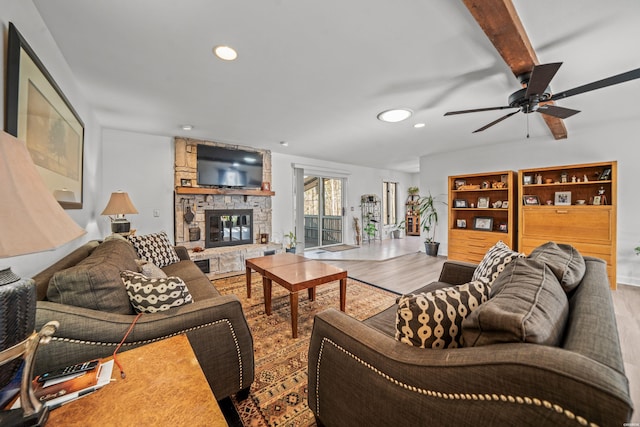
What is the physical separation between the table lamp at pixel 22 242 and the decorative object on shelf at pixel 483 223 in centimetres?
541

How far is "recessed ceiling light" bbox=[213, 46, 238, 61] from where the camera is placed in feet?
5.90

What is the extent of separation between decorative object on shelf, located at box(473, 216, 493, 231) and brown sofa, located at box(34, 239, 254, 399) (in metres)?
4.73

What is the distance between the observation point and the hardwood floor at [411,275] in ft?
6.29

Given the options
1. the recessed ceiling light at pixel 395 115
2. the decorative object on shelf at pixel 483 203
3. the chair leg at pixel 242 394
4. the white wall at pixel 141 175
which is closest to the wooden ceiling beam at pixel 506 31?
the recessed ceiling light at pixel 395 115

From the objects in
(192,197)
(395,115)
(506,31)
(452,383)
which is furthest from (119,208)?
(506,31)

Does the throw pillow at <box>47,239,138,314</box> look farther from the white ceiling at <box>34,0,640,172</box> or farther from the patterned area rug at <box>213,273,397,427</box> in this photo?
the white ceiling at <box>34,0,640,172</box>

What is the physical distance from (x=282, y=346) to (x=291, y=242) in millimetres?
3493

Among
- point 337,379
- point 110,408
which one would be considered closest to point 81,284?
point 110,408

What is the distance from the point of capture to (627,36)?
5.47 feet

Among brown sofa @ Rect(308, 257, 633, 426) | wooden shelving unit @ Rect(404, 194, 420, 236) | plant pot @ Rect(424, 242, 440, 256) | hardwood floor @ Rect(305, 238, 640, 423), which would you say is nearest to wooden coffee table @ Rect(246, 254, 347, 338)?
brown sofa @ Rect(308, 257, 633, 426)

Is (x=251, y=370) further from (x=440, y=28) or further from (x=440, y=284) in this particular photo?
(x=440, y=28)

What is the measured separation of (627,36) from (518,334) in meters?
2.40

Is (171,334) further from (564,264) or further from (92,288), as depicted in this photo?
(564,264)

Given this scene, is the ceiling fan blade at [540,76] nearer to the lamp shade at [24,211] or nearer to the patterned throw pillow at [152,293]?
the lamp shade at [24,211]
